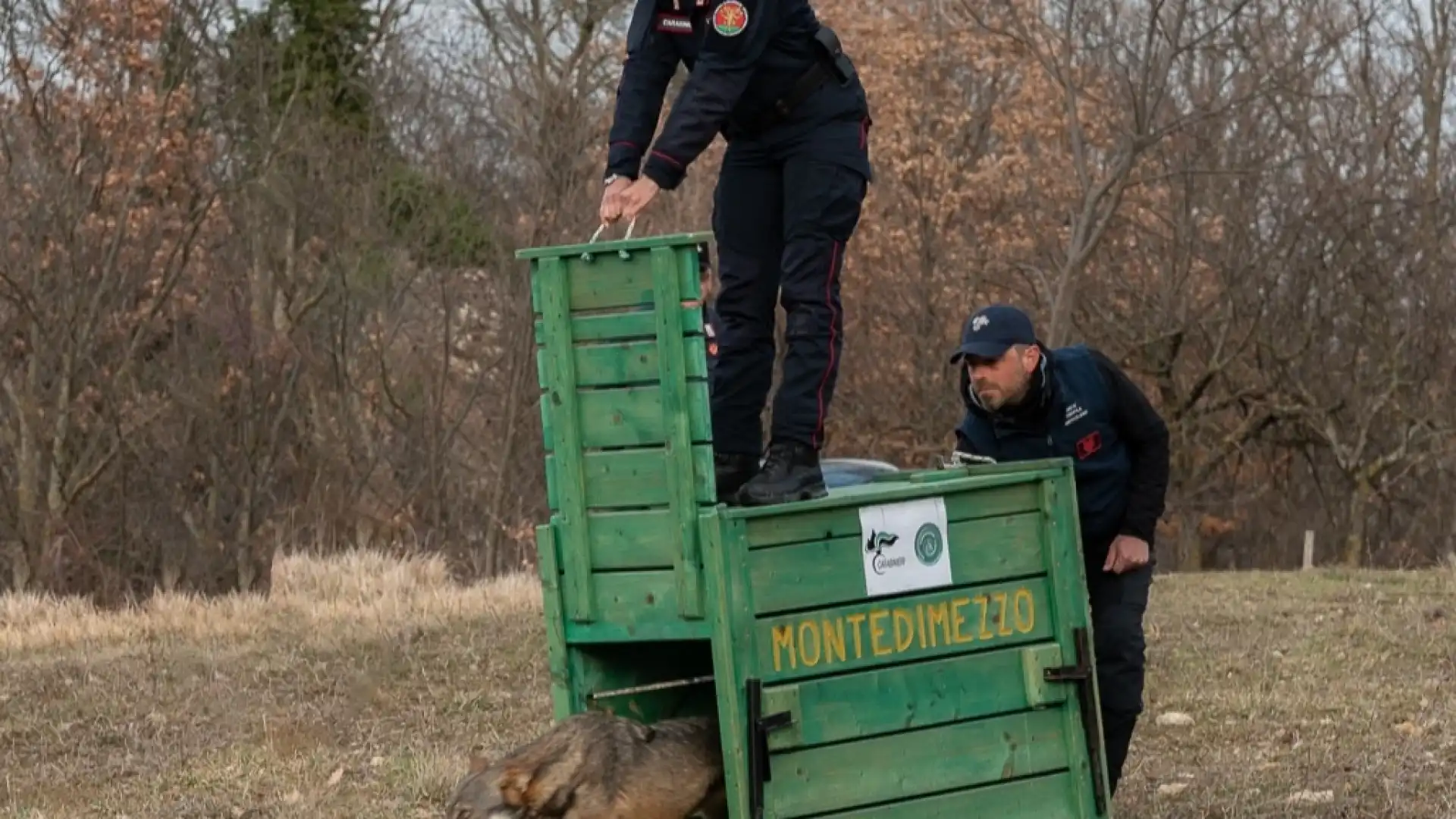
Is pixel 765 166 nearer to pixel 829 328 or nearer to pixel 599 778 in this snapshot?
pixel 829 328

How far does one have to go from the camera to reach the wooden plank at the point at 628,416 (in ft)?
16.8

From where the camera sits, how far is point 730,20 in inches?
209

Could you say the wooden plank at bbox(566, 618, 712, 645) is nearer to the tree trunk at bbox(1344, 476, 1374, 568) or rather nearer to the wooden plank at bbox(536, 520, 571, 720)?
the wooden plank at bbox(536, 520, 571, 720)

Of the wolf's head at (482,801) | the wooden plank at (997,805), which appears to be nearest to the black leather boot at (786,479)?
the wooden plank at (997,805)

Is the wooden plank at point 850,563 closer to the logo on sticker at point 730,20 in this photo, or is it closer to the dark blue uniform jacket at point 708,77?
the dark blue uniform jacket at point 708,77

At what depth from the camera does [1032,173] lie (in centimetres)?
2984

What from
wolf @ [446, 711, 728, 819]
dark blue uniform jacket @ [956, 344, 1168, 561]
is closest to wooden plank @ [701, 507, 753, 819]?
wolf @ [446, 711, 728, 819]

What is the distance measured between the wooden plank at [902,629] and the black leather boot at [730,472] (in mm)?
679

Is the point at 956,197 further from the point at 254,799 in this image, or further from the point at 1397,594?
the point at 254,799

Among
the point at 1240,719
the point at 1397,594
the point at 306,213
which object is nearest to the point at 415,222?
the point at 306,213

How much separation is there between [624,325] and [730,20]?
85 cm

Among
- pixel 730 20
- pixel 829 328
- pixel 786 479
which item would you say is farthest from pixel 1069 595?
pixel 730 20

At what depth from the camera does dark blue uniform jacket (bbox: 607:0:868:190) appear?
5.33 meters

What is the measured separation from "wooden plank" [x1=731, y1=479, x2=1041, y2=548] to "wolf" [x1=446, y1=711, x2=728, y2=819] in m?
0.60
